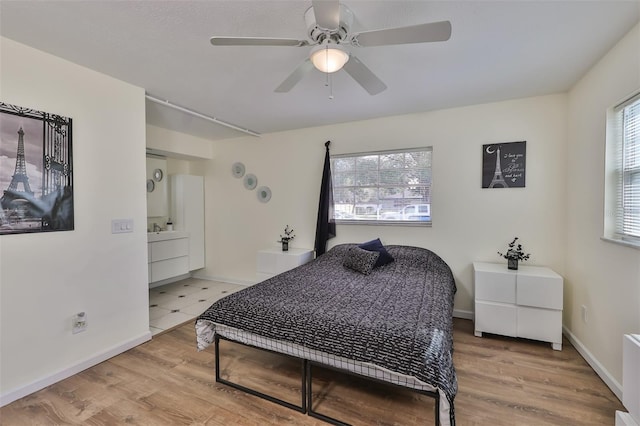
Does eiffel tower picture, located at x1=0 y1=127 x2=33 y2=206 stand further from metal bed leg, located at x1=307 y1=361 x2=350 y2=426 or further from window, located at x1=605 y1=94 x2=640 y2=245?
window, located at x1=605 y1=94 x2=640 y2=245

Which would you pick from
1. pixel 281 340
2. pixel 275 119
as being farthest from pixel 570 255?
pixel 275 119

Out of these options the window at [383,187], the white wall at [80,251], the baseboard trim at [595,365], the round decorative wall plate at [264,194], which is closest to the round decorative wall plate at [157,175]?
the round decorative wall plate at [264,194]

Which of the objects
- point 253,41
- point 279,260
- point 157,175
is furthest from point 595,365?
point 157,175

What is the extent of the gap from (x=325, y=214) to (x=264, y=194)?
1.16 meters

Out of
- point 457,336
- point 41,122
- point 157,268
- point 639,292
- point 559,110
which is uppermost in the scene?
point 559,110

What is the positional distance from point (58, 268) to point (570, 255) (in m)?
4.52

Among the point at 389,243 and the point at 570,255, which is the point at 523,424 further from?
the point at 389,243

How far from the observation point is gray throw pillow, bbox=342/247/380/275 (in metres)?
2.88

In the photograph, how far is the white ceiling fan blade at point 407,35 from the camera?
135 cm

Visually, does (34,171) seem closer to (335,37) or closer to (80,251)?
(80,251)

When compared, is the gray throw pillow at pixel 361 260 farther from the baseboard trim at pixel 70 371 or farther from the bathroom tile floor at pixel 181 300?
the baseboard trim at pixel 70 371

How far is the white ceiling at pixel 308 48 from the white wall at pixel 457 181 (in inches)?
11.1

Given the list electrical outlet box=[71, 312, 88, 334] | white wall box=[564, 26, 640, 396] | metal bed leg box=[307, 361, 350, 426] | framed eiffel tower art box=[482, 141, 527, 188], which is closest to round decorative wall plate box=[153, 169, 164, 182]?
electrical outlet box=[71, 312, 88, 334]

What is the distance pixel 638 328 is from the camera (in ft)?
5.75
